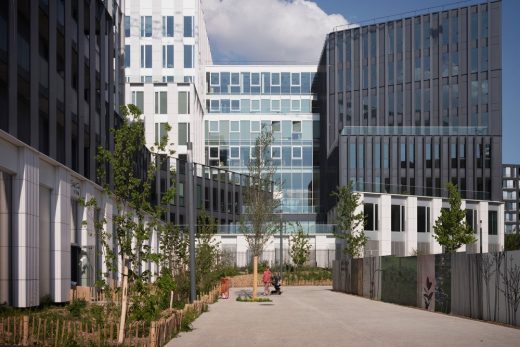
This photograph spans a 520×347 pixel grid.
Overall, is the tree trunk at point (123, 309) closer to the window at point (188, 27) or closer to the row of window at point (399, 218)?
the row of window at point (399, 218)

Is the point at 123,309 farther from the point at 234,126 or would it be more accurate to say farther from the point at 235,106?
the point at 235,106

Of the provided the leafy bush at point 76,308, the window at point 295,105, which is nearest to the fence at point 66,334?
the leafy bush at point 76,308

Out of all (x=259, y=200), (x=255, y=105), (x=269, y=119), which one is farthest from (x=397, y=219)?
(x=259, y=200)

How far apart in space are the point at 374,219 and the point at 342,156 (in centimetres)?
803

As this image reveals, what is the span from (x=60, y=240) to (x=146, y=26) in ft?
188

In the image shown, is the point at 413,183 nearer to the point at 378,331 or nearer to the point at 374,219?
the point at 374,219

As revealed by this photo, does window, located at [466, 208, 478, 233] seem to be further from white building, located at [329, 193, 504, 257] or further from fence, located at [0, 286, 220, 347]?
fence, located at [0, 286, 220, 347]

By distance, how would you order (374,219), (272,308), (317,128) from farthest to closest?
(317,128)
(374,219)
(272,308)

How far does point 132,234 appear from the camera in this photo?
53.7ft

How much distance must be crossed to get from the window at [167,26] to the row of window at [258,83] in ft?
38.1

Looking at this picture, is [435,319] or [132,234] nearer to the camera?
[132,234]

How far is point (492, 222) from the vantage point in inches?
2948

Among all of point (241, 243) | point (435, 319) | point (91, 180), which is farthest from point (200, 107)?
point (435, 319)

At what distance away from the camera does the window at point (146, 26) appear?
8244 centimetres
